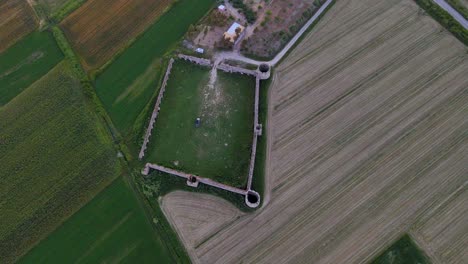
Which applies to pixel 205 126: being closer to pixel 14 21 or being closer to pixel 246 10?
pixel 246 10

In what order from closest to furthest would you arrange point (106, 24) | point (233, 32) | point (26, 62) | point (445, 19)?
point (445, 19)
point (233, 32)
point (26, 62)
point (106, 24)

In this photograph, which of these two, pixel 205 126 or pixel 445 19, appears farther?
pixel 445 19

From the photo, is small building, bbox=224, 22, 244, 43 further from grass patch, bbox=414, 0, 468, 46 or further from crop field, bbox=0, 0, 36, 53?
crop field, bbox=0, 0, 36, 53

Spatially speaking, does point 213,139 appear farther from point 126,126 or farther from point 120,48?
point 120,48

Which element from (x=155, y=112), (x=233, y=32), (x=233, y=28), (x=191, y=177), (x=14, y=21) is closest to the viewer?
(x=191, y=177)

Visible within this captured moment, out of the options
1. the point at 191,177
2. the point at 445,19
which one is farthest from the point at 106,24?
the point at 445,19

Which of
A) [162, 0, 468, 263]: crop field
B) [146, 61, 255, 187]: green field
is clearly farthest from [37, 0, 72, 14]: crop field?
[162, 0, 468, 263]: crop field

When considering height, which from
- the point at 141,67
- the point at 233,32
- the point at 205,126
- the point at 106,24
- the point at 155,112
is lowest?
the point at 205,126

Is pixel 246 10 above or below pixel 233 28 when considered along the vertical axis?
above
